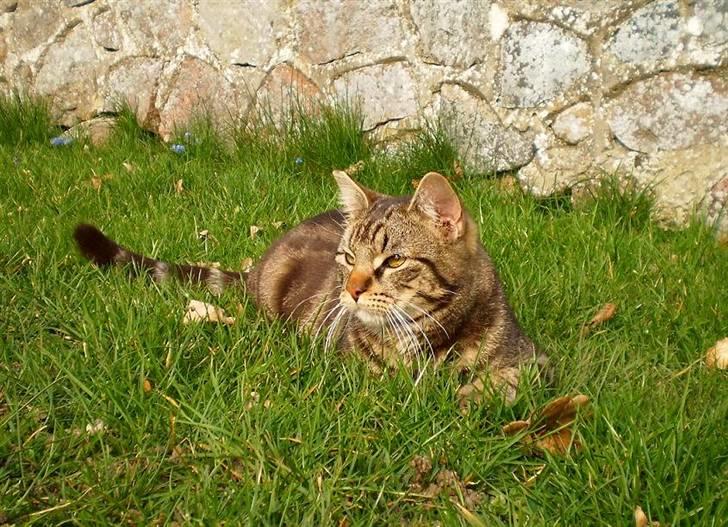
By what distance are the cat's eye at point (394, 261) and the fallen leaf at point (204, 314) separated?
0.52 m

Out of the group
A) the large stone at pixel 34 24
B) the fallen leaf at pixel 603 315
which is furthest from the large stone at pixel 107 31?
the fallen leaf at pixel 603 315

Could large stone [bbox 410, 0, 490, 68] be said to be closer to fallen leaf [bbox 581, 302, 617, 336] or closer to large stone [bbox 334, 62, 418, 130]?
large stone [bbox 334, 62, 418, 130]

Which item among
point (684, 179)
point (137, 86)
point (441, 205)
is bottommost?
point (684, 179)

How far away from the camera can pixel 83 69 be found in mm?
5590

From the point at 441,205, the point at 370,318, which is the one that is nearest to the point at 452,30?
the point at 441,205

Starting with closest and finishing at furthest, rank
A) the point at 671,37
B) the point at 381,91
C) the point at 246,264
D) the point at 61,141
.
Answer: the point at 246,264
the point at 671,37
the point at 381,91
the point at 61,141

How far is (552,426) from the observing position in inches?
79.1

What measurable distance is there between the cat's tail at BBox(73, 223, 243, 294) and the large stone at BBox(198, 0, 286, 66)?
2.17 metres

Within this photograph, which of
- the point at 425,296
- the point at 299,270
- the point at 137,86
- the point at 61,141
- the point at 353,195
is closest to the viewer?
the point at 425,296

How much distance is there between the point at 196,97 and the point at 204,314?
9.42ft

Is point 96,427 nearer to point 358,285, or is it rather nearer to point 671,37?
point 358,285

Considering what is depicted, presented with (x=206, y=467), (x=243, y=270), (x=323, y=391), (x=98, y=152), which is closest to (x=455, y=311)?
(x=323, y=391)

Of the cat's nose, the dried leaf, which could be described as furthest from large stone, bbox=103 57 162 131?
the dried leaf

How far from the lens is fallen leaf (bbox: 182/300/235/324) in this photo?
8.12 feet
